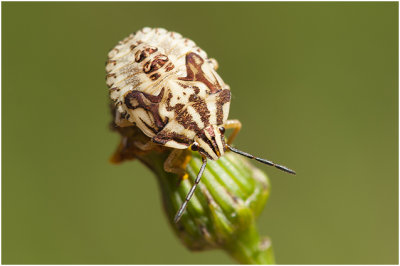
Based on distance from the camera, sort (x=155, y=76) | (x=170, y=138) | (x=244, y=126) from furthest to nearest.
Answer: (x=244, y=126), (x=155, y=76), (x=170, y=138)

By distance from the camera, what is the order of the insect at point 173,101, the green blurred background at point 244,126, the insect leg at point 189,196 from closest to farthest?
the insect leg at point 189,196, the insect at point 173,101, the green blurred background at point 244,126

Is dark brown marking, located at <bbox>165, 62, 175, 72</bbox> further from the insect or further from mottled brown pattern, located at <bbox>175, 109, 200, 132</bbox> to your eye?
mottled brown pattern, located at <bbox>175, 109, 200, 132</bbox>

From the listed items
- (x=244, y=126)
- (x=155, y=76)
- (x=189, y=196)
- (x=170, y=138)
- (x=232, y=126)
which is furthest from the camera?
(x=244, y=126)

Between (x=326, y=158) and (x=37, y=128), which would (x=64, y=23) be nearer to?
(x=37, y=128)

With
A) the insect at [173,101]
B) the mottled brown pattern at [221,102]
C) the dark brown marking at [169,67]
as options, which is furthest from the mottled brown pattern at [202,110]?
the dark brown marking at [169,67]

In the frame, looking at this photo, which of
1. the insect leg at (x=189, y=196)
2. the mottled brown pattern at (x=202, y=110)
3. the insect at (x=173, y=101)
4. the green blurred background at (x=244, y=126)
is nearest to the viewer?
the insect leg at (x=189, y=196)

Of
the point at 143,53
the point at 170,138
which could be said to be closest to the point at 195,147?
the point at 170,138

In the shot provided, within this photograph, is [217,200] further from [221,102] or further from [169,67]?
[169,67]

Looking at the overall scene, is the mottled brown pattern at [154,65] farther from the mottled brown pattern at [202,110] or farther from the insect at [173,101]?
the mottled brown pattern at [202,110]
